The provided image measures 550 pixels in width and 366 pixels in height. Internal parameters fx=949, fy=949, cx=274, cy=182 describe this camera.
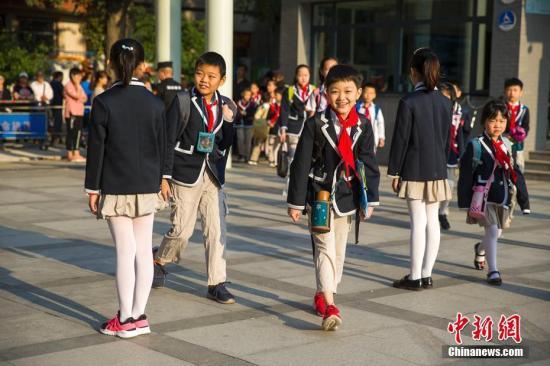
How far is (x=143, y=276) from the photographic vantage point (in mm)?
6113

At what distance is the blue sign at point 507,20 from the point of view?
58.6 feet

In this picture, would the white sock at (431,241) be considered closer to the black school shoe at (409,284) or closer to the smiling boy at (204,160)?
the black school shoe at (409,284)

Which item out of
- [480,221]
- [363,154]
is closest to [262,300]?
[363,154]

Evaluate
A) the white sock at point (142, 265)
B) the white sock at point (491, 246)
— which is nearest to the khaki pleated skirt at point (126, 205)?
the white sock at point (142, 265)

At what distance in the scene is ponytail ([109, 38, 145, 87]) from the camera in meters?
5.92

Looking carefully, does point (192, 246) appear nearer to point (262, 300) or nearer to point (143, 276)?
point (262, 300)

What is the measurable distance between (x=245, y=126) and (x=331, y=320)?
48.0 ft

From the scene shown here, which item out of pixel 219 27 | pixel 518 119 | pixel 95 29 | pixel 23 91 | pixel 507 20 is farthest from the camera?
pixel 95 29

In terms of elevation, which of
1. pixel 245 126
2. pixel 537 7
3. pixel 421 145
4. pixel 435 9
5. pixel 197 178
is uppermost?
pixel 435 9

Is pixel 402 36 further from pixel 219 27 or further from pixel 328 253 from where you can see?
pixel 328 253

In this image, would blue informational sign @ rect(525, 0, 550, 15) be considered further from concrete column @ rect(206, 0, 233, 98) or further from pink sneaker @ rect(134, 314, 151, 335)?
pink sneaker @ rect(134, 314, 151, 335)

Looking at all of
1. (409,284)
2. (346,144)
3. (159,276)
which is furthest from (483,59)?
(346,144)

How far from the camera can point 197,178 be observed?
699 centimetres

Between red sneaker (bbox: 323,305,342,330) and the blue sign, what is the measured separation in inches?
508
